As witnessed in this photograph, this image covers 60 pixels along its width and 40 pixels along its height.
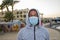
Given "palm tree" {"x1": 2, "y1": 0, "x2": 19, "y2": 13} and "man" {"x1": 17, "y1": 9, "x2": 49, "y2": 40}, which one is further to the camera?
"palm tree" {"x1": 2, "y1": 0, "x2": 19, "y2": 13}

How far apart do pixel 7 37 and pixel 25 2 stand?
1.44m

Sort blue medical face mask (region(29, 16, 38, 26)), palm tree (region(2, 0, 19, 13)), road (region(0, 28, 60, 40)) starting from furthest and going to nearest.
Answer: palm tree (region(2, 0, 19, 13)) < road (region(0, 28, 60, 40)) < blue medical face mask (region(29, 16, 38, 26))

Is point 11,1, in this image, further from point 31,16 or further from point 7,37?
point 31,16

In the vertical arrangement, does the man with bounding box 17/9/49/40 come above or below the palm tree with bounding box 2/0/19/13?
below

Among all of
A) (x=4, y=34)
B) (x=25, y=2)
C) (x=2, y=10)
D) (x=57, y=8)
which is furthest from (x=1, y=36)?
(x=57, y=8)

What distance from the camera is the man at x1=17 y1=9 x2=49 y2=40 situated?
49.1 inches

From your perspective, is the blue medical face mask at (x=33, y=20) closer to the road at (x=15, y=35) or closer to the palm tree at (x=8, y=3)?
the road at (x=15, y=35)

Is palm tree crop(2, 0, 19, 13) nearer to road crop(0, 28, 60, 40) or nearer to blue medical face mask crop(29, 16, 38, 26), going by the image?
road crop(0, 28, 60, 40)

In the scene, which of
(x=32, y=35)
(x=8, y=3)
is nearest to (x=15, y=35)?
(x=8, y=3)

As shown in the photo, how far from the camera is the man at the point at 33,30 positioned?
4.09 ft

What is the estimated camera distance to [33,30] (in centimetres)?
126

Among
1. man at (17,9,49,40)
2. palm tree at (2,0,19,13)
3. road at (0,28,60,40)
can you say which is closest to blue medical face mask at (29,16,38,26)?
man at (17,9,49,40)

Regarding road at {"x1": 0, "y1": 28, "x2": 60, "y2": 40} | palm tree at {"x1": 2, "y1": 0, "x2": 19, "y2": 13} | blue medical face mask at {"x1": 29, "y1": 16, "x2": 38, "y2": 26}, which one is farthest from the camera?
palm tree at {"x1": 2, "y1": 0, "x2": 19, "y2": 13}

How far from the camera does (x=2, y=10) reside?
5898 millimetres
